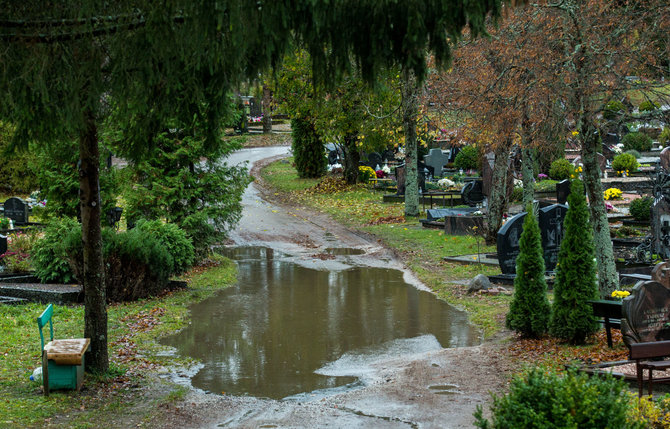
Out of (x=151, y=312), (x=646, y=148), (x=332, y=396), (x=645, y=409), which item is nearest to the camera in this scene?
(x=645, y=409)

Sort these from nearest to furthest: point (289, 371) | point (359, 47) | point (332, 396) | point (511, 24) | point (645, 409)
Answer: point (645, 409) → point (359, 47) → point (332, 396) → point (289, 371) → point (511, 24)

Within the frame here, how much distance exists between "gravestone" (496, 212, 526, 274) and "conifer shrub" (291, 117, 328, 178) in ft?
70.0

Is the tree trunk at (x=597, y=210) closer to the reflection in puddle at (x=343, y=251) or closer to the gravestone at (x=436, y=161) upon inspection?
the reflection in puddle at (x=343, y=251)

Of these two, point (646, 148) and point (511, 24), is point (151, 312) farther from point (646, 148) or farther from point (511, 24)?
point (646, 148)

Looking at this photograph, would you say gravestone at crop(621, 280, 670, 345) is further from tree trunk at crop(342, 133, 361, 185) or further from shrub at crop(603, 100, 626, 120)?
tree trunk at crop(342, 133, 361, 185)

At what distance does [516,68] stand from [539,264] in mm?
4009

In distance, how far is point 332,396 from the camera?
934 cm

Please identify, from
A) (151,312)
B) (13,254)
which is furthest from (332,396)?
(13,254)

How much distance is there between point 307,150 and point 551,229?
73.2 ft

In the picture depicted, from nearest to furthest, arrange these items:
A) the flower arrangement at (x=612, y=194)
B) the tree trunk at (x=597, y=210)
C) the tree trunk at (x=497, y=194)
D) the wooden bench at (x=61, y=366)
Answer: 1. the wooden bench at (x=61, y=366)
2. the tree trunk at (x=597, y=210)
3. the tree trunk at (x=497, y=194)
4. the flower arrangement at (x=612, y=194)

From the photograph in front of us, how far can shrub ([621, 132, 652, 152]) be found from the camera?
128 ft

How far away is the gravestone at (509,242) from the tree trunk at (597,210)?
3.00m

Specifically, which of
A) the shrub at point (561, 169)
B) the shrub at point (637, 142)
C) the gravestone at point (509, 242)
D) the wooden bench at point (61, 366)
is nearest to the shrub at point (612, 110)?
the gravestone at point (509, 242)

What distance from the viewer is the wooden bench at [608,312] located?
10.4 meters
